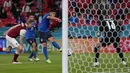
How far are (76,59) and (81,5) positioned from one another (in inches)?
51.7

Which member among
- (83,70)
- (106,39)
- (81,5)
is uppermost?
(81,5)

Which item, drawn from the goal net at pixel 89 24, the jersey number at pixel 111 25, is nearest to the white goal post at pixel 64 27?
the goal net at pixel 89 24

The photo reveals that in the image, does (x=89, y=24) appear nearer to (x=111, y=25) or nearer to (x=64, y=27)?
(x=111, y=25)

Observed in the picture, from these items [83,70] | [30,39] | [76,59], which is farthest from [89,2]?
[30,39]

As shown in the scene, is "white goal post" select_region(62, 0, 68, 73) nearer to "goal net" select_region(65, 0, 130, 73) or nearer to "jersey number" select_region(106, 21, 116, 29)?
"goal net" select_region(65, 0, 130, 73)

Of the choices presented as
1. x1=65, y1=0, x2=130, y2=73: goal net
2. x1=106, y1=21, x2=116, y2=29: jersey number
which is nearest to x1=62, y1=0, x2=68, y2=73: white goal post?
x1=65, y1=0, x2=130, y2=73: goal net

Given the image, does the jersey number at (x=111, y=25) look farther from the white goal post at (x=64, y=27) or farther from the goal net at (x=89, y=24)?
the white goal post at (x=64, y=27)

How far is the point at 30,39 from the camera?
12.4 meters

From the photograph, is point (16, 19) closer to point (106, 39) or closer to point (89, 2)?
point (106, 39)

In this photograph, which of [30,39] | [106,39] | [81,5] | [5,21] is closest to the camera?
[81,5]

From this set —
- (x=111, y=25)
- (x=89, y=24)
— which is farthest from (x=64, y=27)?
(x=111, y=25)

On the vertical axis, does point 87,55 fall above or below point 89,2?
below

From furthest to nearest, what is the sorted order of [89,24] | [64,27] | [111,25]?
[111,25]
[89,24]
[64,27]

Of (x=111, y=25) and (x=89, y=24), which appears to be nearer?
(x=89, y=24)
